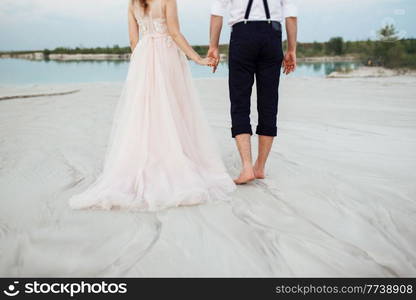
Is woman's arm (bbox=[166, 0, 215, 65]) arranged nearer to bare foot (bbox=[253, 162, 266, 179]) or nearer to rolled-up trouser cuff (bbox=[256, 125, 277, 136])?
rolled-up trouser cuff (bbox=[256, 125, 277, 136])

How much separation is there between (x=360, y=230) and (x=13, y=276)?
5.94 feet

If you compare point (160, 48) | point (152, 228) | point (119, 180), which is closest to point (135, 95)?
point (160, 48)

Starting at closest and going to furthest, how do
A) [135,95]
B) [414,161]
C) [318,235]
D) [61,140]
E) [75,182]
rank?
1. [318,235]
2. [135,95]
3. [75,182]
4. [414,161]
5. [61,140]

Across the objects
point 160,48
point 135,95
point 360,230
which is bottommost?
point 360,230

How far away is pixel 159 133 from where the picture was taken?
2938 mm

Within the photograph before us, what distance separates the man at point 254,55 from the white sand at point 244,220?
38 centimetres

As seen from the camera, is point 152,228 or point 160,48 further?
point 160,48

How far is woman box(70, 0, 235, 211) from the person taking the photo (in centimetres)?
271

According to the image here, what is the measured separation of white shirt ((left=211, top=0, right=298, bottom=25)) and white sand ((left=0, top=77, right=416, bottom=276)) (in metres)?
1.26

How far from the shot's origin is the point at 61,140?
4.79m

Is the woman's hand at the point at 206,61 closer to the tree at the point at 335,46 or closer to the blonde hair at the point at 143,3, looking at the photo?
the blonde hair at the point at 143,3

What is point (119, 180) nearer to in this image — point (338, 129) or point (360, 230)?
point (360, 230)

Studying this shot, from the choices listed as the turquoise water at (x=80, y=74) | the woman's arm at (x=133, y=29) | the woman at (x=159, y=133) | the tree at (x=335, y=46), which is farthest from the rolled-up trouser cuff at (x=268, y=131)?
the tree at (x=335, y=46)

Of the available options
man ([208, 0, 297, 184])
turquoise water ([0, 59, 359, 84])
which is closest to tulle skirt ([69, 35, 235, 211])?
man ([208, 0, 297, 184])
